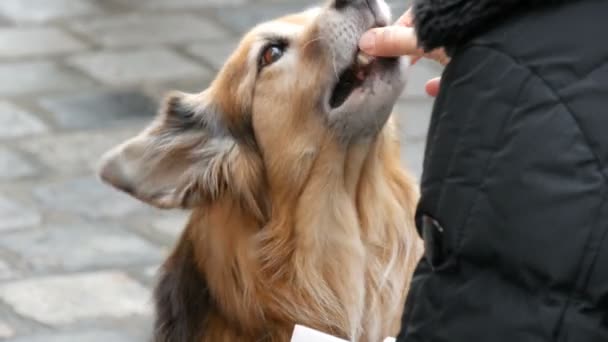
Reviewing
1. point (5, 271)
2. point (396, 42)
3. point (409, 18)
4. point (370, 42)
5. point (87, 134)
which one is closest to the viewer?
point (396, 42)

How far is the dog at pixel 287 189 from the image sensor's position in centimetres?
359

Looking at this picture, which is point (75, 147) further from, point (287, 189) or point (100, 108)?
point (287, 189)

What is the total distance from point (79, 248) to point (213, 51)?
2.30m

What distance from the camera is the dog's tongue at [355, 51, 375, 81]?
11.8 ft

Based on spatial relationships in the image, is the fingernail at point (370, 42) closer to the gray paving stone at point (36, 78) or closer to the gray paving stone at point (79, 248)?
the gray paving stone at point (79, 248)

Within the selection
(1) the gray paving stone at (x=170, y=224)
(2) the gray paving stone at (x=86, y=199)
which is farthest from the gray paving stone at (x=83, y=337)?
(2) the gray paving stone at (x=86, y=199)

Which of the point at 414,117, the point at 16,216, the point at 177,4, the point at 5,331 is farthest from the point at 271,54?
the point at 177,4

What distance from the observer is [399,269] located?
3791 millimetres

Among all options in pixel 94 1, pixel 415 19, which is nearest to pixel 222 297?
pixel 415 19

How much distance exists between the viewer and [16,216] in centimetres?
584

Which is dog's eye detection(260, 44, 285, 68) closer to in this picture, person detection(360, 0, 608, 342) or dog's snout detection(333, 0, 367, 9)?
dog's snout detection(333, 0, 367, 9)

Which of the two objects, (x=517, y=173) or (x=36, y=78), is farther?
(x=36, y=78)

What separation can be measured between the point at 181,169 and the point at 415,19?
6.35 feet

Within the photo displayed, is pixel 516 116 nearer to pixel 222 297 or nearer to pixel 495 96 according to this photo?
pixel 495 96
